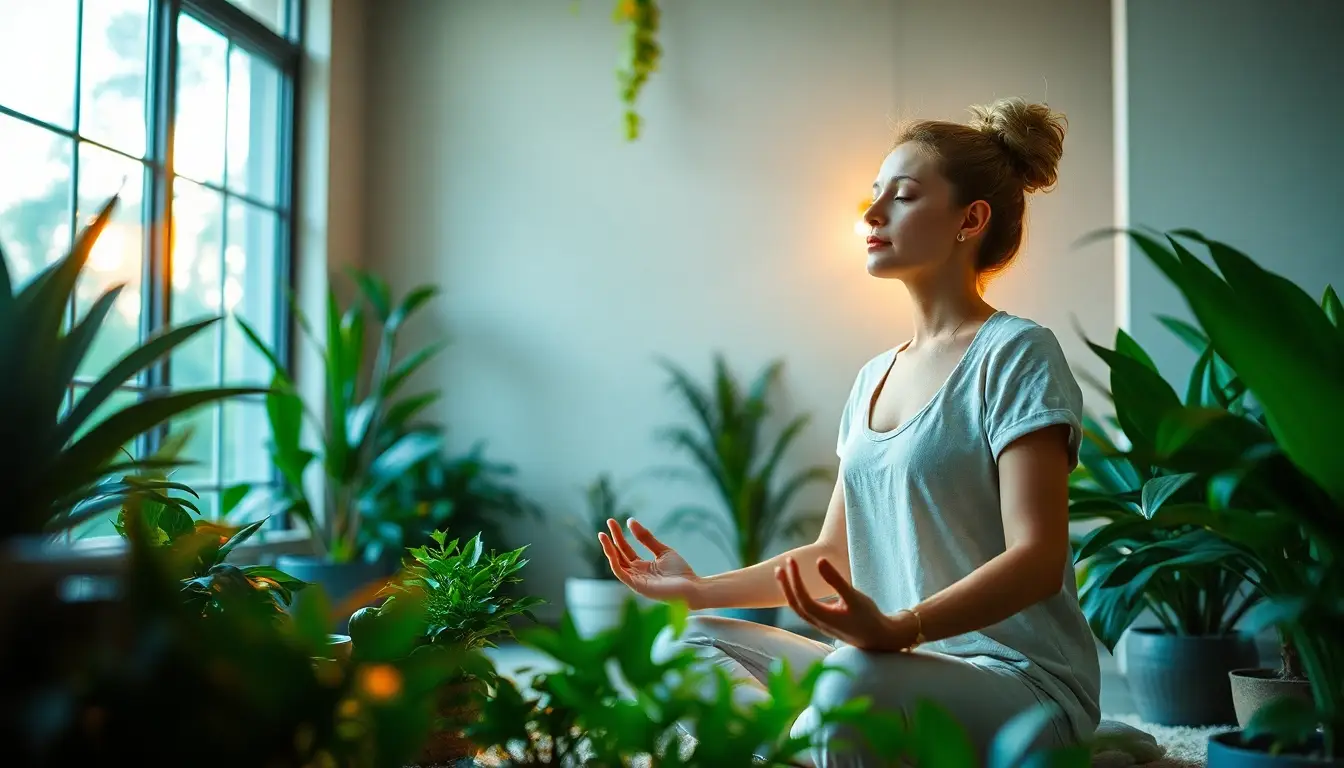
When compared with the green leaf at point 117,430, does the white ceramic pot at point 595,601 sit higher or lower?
lower

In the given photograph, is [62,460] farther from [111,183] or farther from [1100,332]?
[1100,332]

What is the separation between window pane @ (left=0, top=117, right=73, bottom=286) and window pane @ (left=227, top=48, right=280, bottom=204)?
1.02m

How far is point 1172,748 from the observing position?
7.88ft

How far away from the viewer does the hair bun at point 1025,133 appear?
193 centimetres

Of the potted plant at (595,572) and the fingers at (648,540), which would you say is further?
the potted plant at (595,572)

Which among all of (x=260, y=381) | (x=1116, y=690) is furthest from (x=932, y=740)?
(x=260, y=381)

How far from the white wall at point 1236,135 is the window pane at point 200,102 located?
328 centimetres

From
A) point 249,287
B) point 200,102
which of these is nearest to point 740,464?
point 249,287

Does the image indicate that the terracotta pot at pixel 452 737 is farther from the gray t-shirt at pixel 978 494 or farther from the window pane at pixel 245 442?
the window pane at pixel 245 442

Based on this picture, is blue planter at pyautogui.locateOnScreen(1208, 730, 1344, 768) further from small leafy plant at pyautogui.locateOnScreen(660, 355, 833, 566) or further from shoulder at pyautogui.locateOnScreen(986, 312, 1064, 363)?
small leafy plant at pyautogui.locateOnScreen(660, 355, 833, 566)

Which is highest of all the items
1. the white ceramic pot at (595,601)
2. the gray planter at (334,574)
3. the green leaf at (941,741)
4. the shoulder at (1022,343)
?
the shoulder at (1022,343)

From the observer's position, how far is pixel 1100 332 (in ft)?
15.1

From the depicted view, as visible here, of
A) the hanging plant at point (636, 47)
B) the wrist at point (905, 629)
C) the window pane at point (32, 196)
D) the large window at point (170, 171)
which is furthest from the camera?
the hanging plant at point (636, 47)

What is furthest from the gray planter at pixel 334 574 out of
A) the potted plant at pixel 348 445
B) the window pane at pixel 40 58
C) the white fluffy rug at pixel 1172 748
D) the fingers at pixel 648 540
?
the white fluffy rug at pixel 1172 748
